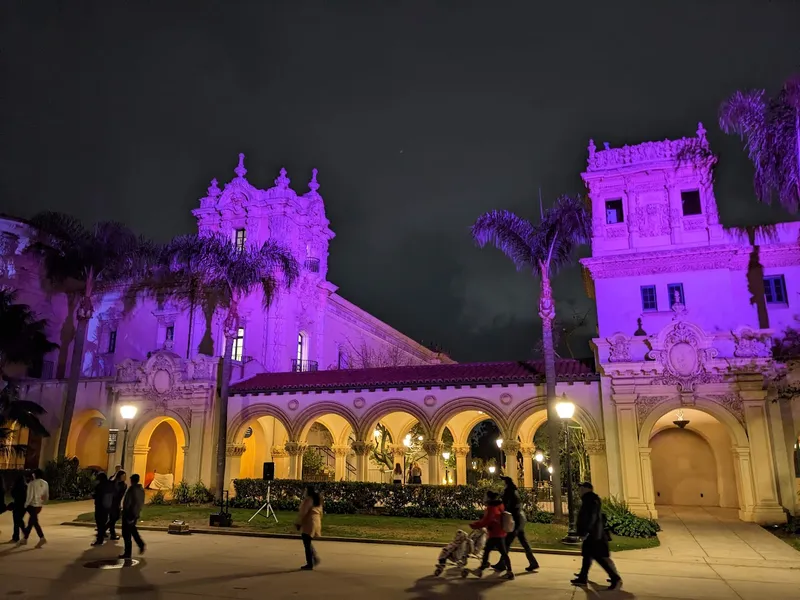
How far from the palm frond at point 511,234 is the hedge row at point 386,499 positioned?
308 inches

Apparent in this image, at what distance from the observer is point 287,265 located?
26875mm

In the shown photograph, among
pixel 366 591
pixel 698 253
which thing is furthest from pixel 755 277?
pixel 366 591

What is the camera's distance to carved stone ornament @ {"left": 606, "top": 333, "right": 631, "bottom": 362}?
21.4 meters

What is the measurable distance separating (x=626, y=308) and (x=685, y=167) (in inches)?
259

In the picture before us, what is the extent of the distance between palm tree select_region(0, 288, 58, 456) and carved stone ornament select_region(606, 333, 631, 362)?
25224 mm

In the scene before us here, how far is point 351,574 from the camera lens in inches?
454

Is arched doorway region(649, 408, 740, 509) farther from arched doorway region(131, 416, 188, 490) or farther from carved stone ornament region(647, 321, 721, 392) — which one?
arched doorway region(131, 416, 188, 490)

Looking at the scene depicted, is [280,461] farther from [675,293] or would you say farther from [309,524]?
[675,293]

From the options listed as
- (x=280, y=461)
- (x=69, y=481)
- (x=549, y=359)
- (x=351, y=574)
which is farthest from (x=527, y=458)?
(x=69, y=481)

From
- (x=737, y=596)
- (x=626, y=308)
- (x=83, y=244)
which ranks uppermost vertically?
(x=83, y=244)

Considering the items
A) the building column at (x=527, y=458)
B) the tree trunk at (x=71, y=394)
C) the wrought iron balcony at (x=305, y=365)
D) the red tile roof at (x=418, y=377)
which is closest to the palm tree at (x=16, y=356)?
the tree trunk at (x=71, y=394)

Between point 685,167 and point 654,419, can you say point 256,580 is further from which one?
point 685,167

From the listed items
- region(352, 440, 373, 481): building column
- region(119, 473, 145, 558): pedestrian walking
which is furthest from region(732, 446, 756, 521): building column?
region(119, 473, 145, 558): pedestrian walking

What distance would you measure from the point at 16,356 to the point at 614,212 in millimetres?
28614
